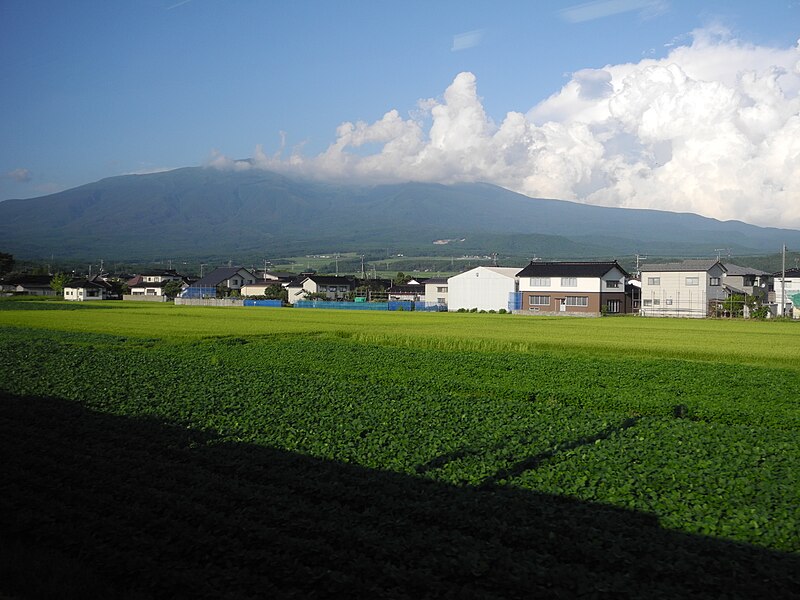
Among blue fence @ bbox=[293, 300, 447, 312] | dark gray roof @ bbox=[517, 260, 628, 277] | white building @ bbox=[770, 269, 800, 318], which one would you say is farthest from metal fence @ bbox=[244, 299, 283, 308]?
white building @ bbox=[770, 269, 800, 318]

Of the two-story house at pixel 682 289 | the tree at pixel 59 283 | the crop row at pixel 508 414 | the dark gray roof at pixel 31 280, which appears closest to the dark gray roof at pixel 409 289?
the two-story house at pixel 682 289

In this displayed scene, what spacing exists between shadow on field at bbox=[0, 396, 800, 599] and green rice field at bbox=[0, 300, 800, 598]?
0.02 metres

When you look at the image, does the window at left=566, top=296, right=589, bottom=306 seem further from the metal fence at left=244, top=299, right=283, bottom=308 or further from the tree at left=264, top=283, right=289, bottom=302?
the tree at left=264, top=283, right=289, bottom=302

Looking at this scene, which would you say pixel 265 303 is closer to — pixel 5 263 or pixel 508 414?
pixel 5 263

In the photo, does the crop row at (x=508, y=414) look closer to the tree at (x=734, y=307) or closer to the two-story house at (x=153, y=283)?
the tree at (x=734, y=307)

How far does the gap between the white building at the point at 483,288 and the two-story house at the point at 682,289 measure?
34.3 ft

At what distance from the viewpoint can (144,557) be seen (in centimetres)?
604

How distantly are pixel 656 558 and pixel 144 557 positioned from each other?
443 cm

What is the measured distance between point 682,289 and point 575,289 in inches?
320

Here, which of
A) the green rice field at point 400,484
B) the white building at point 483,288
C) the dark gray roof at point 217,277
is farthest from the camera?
the dark gray roof at point 217,277

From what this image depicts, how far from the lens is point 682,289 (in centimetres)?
5347

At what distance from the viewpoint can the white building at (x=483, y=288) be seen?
192 feet

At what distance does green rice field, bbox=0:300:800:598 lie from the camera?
5.78 meters

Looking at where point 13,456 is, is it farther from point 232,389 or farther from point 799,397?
point 799,397
